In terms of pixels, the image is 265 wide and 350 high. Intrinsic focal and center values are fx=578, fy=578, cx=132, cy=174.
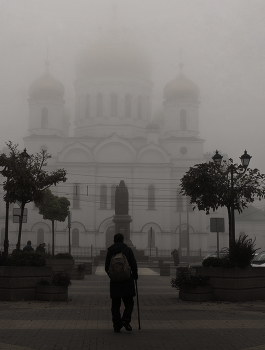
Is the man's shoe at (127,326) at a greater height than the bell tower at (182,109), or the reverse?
the bell tower at (182,109)

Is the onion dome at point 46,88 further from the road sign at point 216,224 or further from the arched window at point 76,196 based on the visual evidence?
the road sign at point 216,224

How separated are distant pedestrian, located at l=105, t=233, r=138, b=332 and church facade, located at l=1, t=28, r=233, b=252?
2037 inches

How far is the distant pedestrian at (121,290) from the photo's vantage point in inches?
398

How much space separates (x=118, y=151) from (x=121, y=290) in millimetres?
58877

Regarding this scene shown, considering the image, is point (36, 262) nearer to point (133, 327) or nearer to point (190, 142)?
point (133, 327)

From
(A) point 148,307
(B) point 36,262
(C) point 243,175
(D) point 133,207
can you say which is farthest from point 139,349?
(D) point 133,207

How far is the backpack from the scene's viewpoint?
1027 cm

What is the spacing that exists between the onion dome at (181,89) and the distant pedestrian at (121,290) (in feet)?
207

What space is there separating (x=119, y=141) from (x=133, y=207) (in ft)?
27.0

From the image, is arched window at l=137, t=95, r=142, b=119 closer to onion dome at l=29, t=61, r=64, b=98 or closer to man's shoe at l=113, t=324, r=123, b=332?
onion dome at l=29, t=61, r=64, b=98

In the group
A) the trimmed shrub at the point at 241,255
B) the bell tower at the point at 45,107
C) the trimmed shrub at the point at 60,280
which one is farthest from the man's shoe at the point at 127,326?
the bell tower at the point at 45,107

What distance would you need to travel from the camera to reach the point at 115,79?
7338cm

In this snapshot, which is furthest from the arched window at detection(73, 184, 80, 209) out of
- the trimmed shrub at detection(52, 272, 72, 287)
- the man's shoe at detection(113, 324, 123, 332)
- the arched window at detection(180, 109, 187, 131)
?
the man's shoe at detection(113, 324, 123, 332)

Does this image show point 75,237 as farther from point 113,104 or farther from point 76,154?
point 113,104
